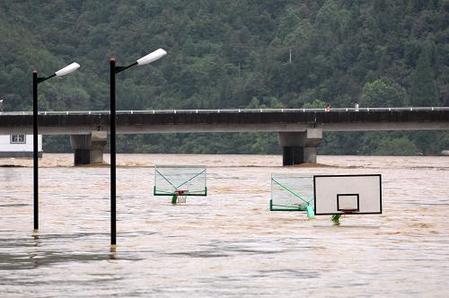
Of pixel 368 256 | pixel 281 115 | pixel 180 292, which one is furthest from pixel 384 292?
pixel 281 115

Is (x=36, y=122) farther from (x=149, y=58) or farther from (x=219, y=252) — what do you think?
(x=149, y=58)

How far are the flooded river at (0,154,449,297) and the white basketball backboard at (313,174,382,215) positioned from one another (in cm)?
76

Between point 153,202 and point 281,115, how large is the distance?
314ft

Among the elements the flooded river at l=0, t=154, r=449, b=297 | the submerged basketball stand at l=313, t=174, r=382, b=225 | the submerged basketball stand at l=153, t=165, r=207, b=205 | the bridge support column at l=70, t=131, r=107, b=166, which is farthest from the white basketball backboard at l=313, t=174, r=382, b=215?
the bridge support column at l=70, t=131, r=107, b=166

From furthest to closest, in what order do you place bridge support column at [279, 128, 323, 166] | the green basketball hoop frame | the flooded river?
bridge support column at [279, 128, 323, 166] < the green basketball hoop frame < the flooded river

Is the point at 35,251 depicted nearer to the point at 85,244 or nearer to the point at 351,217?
the point at 85,244

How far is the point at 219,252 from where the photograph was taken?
4050 centimetres

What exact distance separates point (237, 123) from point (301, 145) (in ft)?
27.3

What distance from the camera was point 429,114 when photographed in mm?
172750

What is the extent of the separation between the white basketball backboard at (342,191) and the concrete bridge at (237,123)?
107 m

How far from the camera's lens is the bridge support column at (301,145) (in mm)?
168500

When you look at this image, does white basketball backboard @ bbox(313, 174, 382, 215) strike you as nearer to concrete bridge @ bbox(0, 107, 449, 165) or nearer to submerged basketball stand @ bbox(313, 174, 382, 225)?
submerged basketball stand @ bbox(313, 174, 382, 225)

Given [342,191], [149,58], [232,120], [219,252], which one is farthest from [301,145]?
[149,58]

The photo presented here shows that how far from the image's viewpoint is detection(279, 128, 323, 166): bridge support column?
553ft
